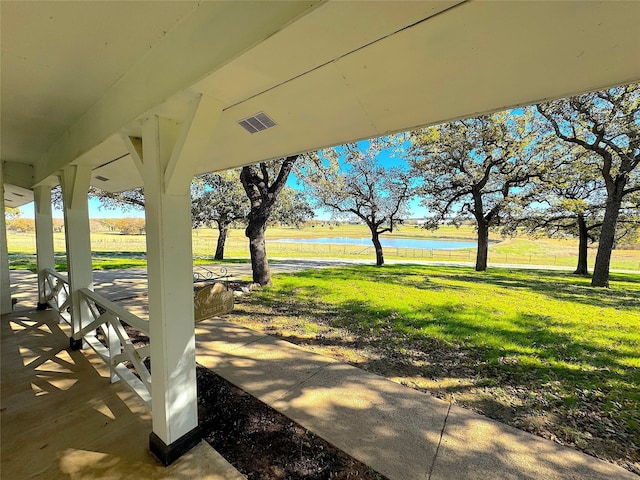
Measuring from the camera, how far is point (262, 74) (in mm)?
1335

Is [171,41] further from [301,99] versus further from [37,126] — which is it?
[37,126]

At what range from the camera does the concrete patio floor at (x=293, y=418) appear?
6.07ft

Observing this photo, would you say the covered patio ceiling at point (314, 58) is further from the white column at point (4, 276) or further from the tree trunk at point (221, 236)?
the tree trunk at point (221, 236)

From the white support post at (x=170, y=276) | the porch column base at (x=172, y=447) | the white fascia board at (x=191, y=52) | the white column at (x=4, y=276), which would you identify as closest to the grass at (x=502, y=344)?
the porch column base at (x=172, y=447)

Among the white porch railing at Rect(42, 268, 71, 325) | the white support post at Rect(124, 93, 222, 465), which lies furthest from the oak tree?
the white porch railing at Rect(42, 268, 71, 325)

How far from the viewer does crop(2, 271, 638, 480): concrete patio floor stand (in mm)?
1849

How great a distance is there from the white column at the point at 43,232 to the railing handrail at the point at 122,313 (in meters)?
2.51

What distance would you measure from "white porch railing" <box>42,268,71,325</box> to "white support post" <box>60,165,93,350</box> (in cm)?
64

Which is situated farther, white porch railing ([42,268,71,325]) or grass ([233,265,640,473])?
white porch railing ([42,268,71,325])

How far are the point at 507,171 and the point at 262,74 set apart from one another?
43.1 ft

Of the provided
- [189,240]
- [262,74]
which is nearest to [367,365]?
[189,240]

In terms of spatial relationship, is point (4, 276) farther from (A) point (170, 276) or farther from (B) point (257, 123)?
(B) point (257, 123)

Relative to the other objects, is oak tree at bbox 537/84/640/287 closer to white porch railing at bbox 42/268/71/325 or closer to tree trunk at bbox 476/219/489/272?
tree trunk at bbox 476/219/489/272

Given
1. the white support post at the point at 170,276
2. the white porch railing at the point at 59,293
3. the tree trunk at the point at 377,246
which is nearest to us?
the white support post at the point at 170,276
